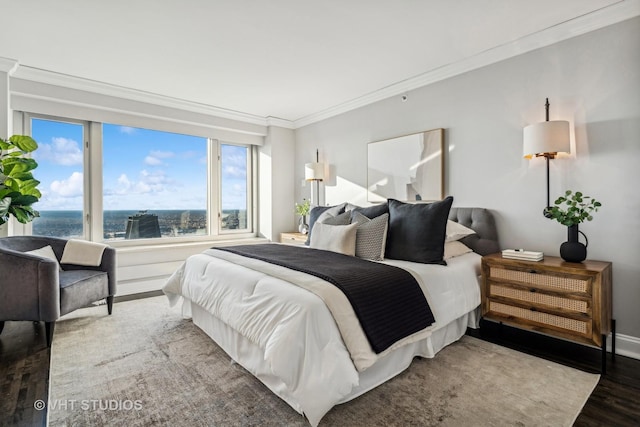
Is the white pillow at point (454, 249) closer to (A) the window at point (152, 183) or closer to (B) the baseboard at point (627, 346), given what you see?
(B) the baseboard at point (627, 346)

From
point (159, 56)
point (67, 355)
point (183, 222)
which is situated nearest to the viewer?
point (67, 355)

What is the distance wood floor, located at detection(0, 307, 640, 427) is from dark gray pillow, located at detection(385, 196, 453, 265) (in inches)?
33.8

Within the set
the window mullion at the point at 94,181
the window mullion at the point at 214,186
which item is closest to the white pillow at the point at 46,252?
the window mullion at the point at 94,181

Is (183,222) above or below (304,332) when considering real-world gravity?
above

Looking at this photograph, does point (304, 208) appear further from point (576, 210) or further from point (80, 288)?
point (576, 210)

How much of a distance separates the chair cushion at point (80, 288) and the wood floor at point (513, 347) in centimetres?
33

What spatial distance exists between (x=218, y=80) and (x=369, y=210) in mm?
2285

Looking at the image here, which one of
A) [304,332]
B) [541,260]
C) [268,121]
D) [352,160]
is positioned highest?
[268,121]

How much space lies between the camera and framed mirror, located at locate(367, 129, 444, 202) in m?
3.51

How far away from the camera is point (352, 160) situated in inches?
180

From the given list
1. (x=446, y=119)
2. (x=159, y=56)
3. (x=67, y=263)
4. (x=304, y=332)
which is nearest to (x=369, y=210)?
(x=446, y=119)

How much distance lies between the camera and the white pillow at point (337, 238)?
2912 mm

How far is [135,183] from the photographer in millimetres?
4562

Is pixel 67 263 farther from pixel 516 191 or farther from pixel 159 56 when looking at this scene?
pixel 516 191
